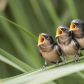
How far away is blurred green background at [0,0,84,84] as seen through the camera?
4.01ft

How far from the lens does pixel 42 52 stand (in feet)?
3.44

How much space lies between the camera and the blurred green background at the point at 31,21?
1.22m

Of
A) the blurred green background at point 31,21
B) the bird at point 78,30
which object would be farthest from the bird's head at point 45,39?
the blurred green background at point 31,21

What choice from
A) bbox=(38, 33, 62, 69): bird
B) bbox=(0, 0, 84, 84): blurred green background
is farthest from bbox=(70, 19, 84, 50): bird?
bbox=(0, 0, 84, 84): blurred green background

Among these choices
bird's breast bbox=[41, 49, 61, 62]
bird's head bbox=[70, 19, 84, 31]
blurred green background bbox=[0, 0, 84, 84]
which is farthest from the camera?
blurred green background bbox=[0, 0, 84, 84]

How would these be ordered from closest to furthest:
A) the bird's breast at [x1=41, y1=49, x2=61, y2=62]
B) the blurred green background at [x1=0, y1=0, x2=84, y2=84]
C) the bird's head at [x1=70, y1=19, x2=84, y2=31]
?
1. the bird's head at [x1=70, y1=19, x2=84, y2=31]
2. the bird's breast at [x1=41, y1=49, x2=61, y2=62]
3. the blurred green background at [x1=0, y1=0, x2=84, y2=84]

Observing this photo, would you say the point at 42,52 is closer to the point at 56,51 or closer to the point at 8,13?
the point at 56,51

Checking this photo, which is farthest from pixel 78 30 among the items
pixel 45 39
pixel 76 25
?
pixel 45 39

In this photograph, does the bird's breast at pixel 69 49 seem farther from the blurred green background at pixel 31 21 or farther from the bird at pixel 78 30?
the blurred green background at pixel 31 21

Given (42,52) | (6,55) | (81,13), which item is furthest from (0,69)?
(81,13)

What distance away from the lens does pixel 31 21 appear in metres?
1.42

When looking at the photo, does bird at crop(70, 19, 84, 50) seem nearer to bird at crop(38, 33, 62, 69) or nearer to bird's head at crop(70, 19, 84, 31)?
bird's head at crop(70, 19, 84, 31)

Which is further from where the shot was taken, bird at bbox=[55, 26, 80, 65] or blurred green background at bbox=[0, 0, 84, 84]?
blurred green background at bbox=[0, 0, 84, 84]

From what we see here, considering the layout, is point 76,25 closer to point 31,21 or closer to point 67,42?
point 67,42
